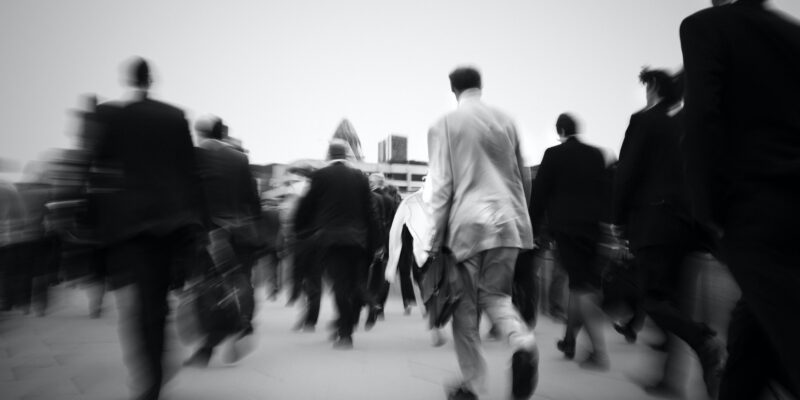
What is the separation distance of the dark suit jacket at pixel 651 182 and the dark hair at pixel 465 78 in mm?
1049

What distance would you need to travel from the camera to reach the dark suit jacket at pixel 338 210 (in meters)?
5.37

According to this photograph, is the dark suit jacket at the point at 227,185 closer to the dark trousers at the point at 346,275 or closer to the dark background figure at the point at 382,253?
the dark trousers at the point at 346,275

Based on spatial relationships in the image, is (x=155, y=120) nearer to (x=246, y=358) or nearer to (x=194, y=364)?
(x=194, y=364)

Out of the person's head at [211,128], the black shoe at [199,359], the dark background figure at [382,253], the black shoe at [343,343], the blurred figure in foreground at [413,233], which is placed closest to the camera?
the blurred figure in foreground at [413,233]

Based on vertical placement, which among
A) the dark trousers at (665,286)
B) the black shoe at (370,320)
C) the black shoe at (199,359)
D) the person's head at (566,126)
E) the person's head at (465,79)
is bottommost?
the black shoe at (370,320)

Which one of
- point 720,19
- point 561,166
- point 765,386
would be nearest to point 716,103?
point 720,19

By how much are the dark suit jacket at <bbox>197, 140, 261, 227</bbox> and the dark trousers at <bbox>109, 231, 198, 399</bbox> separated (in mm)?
1676

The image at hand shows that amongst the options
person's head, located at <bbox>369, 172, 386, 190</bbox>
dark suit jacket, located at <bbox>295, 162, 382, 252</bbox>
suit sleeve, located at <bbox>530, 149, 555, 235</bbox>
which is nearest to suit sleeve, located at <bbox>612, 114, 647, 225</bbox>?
suit sleeve, located at <bbox>530, 149, 555, 235</bbox>

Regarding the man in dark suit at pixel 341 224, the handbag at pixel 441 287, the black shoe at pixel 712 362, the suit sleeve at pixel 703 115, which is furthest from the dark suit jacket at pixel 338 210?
the suit sleeve at pixel 703 115

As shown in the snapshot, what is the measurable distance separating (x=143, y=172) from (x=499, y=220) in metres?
1.88

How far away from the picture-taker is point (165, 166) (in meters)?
3.06

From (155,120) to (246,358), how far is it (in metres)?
2.30

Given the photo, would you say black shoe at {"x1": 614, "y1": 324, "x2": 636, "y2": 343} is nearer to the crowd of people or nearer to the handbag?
the crowd of people

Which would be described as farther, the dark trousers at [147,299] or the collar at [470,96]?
the collar at [470,96]
